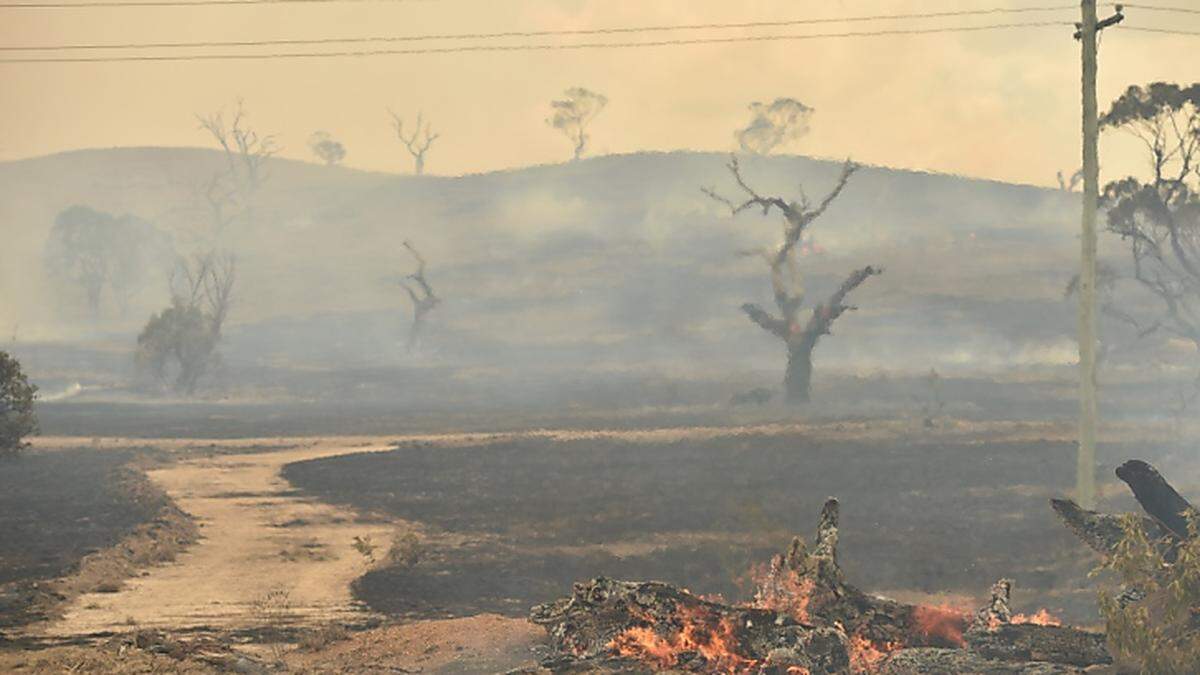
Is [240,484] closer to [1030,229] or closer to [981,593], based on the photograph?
[981,593]

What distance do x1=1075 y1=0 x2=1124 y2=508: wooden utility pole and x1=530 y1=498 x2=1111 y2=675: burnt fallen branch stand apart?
35.2 ft

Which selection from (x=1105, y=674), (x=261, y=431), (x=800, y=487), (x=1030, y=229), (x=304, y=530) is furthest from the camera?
(x=1030, y=229)

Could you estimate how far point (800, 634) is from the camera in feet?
55.2

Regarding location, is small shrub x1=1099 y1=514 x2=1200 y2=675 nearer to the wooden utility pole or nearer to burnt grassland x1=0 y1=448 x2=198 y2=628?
the wooden utility pole

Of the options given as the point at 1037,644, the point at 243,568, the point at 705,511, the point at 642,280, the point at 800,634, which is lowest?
the point at 243,568

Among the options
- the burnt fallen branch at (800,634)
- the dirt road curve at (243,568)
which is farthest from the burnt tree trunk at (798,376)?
the burnt fallen branch at (800,634)

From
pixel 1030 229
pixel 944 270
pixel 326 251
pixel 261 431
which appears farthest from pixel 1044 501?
pixel 326 251

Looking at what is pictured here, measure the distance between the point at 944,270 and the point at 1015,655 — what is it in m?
136

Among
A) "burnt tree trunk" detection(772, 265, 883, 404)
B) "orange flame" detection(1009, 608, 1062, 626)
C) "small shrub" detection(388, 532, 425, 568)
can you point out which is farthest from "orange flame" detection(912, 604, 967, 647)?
"burnt tree trunk" detection(772, 265, 883, 404)

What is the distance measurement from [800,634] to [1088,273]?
14.7 m

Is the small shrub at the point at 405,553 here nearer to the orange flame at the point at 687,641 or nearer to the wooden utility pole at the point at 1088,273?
the wooden utility pole at the point at 1088,273

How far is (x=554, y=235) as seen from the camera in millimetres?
178125

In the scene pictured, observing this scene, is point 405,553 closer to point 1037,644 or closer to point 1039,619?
point 1039,619

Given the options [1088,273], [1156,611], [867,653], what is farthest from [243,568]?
[1156,611]
